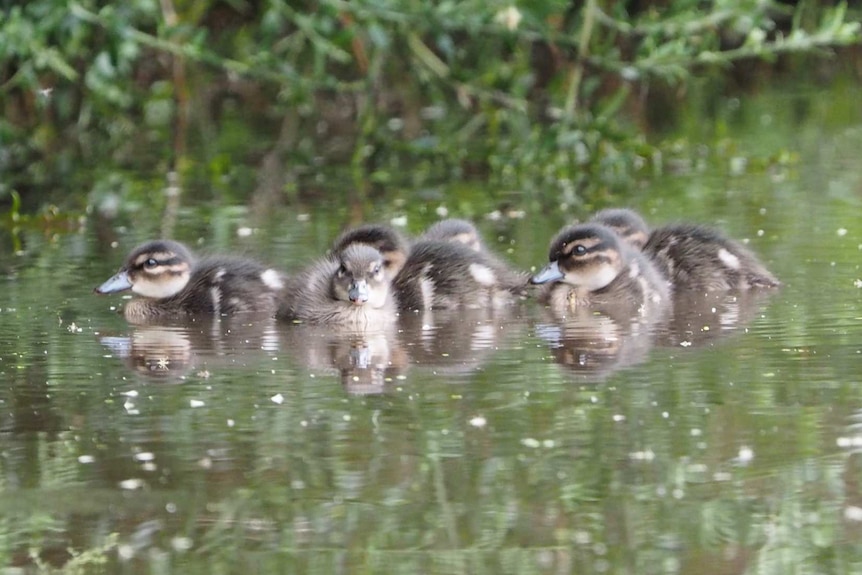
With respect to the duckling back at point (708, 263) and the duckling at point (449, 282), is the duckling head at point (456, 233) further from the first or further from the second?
the duckling back at point (708, 263)

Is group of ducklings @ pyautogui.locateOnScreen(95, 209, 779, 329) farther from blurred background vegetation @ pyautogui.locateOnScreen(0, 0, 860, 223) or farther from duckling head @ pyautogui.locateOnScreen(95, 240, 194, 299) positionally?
blurred background vegetation @ pyautogui.locateOnScreen(0, 0, 860, 223)

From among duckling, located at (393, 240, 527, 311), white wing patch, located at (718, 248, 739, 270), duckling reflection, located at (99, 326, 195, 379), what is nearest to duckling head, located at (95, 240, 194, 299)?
duckling reflection, located at (99, 326, 195, 379)

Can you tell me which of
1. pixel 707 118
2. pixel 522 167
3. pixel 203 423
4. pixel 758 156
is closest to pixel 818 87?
pixel 707 118

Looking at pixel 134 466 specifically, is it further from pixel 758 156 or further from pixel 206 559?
pixel 758 156

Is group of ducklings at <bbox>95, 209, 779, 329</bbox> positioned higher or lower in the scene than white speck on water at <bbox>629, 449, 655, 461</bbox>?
higher

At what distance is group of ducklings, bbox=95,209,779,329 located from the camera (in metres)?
6.57

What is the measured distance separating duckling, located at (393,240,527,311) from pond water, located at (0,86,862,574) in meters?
0.13

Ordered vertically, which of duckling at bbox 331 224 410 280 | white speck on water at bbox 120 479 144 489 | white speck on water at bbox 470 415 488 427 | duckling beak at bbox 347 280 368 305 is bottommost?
white speck on water at bbox 120 479 144 489

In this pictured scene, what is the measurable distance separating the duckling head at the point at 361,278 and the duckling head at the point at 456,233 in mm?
796

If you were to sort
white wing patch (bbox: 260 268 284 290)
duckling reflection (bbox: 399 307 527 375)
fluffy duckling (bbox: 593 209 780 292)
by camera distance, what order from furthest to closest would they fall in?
fluffy duckling (bbox: 593 209 780 292) → white wing patch (bbox: 260 268 284 290) → duckling reflection (bbox: 399 307 527 375)

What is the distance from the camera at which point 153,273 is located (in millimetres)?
6660

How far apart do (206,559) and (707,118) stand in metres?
9.76

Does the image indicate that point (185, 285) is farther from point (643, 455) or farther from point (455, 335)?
point (643, 455)

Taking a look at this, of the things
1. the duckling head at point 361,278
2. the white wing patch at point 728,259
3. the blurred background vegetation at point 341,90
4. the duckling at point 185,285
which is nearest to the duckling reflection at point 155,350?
the duckling at point 185,285
